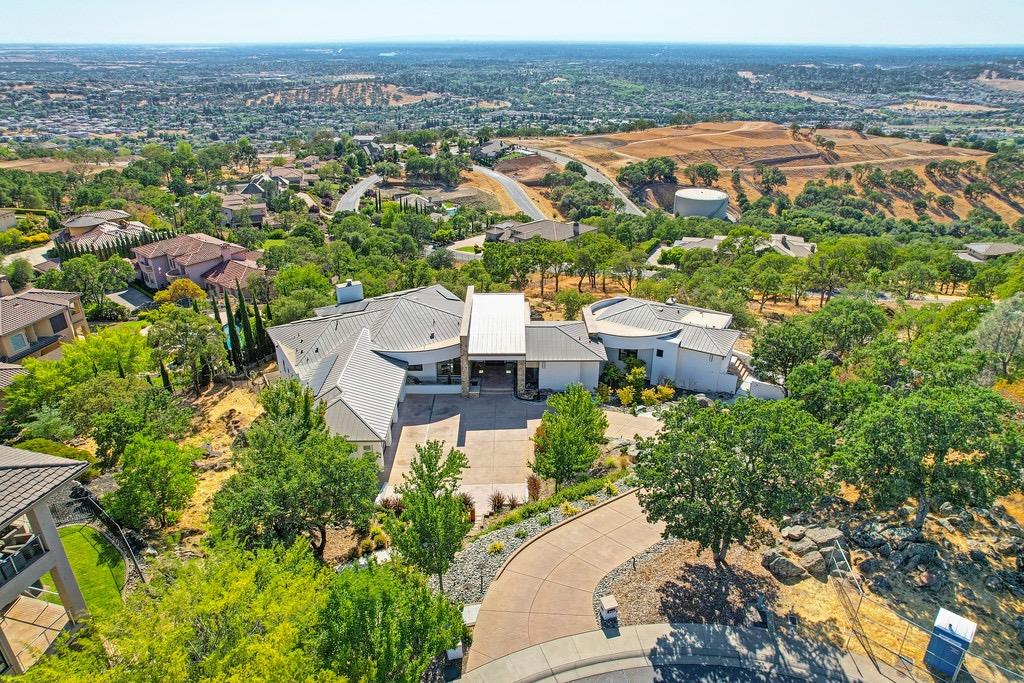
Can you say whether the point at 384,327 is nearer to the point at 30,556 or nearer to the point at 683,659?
the point at 30,556

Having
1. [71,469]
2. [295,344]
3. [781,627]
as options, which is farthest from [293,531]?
[295,344]

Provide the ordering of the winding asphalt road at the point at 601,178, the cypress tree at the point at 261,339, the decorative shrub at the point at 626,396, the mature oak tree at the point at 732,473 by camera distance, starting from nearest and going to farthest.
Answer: the mature oak tree at the point at 732,473 → the decorative shrub at the point at 626,396 → the cypress tree at the point at 261,339 → the winding asphalt road at the point at 601,178

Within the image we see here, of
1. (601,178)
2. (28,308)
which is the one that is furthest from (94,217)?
(601,178)

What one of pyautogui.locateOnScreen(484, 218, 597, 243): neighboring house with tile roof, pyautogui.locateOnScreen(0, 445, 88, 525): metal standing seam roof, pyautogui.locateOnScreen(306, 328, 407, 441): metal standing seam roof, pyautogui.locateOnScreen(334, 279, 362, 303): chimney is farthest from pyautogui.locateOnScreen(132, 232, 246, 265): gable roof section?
pyautogui.locateOnScreen(0, 445, 88, 525): metal standing seam roof

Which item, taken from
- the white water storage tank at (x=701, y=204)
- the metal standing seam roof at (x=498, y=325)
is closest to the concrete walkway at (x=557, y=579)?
the metal standing seam roof at (x=498, y=325)

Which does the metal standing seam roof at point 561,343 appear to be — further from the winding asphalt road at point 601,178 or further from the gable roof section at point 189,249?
the winding asphalt road at point 601,178
